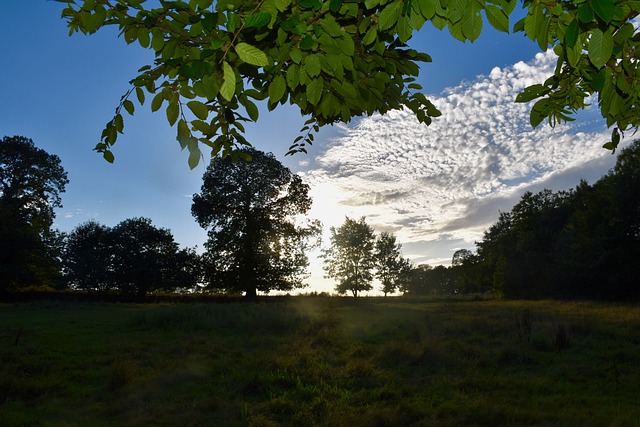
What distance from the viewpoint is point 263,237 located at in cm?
3369

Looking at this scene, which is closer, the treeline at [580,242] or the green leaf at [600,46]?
the green leaf at [600,46]

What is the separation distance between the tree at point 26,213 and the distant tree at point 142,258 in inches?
262

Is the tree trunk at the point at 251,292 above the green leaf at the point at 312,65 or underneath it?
underneath

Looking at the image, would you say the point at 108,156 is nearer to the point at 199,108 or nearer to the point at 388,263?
the point at 199,108

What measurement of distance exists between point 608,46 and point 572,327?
1489cm

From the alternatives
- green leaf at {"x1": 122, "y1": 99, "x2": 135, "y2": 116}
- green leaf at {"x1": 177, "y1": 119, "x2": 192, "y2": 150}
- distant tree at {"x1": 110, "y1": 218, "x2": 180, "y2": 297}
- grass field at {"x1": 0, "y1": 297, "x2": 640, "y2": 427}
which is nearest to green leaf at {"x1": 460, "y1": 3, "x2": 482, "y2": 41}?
green leaf at {"x1": 177, "y1": 119, "x2": 192, "y2": 150}

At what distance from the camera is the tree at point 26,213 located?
29281 mm

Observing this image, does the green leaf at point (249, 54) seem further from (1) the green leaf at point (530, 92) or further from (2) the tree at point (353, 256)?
(2) the tree at point (353, 256)

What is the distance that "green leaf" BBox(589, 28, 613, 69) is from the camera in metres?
1.38

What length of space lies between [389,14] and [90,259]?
47823 millimetres

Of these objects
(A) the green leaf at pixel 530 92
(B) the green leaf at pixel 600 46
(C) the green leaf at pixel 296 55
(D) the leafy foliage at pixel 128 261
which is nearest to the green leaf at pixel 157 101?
(C) the green leaf at pixel 296 55

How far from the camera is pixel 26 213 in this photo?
33.2m

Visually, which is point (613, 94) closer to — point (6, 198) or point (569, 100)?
point (569, 100)

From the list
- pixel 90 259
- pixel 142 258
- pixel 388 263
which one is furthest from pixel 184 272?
pixel 388 263
